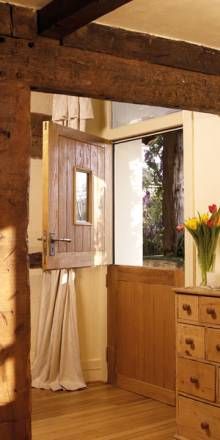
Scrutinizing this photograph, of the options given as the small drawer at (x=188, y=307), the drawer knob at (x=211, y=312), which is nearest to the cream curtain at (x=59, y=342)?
the small drawer at (x=188, y=307)

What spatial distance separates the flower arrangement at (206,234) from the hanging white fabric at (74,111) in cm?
156

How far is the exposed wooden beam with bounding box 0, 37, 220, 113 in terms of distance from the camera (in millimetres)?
2660

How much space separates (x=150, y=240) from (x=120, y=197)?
46 cm

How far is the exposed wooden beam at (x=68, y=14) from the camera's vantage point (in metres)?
2.41

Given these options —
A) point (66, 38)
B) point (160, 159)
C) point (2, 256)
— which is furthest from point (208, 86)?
point (160, 159)

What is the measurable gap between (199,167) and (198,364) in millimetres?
1376

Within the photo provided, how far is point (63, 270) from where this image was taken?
4.88 metres

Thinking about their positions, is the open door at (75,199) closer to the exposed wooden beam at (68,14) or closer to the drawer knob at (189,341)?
the drawer knob at (189,341)

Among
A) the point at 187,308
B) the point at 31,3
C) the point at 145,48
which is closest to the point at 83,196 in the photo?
the point at 187,308

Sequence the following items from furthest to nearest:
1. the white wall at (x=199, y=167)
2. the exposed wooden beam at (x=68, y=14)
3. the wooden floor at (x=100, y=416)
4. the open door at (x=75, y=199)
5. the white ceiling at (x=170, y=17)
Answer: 1. the open door at (x=75, y=199)
2. the white wall at (x=199, y=167)
3. the wooden floor at (x=100, y=416)
4. the white ceiling at (x=170, y=17)
5. the exposed wooden beam at (x=68, y=14)

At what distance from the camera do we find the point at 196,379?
3.49 metres

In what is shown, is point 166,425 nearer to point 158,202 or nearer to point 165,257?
point 165,257

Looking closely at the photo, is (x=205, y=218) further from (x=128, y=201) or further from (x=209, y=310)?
(x=128, y=201)

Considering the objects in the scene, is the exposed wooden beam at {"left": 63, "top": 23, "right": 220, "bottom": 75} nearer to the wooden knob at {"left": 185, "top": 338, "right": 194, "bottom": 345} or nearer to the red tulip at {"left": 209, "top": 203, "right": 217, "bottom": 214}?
the red tulip at {"left": 209, "top": 203, "right": 217, "bottom": 214}
